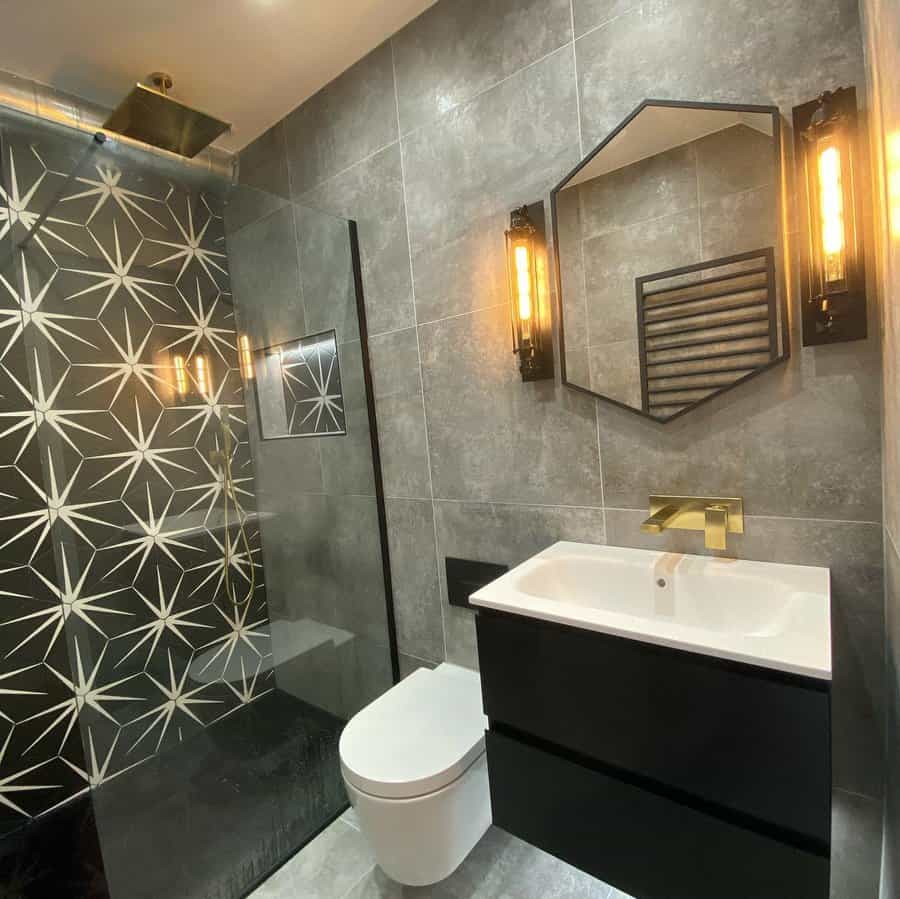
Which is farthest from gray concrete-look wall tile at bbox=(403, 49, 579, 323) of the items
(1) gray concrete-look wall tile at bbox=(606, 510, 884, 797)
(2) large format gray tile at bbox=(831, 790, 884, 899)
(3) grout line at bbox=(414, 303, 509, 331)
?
(2) large format gray tile at bbox=(831, 790, 884, 899)

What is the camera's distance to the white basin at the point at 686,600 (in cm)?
85

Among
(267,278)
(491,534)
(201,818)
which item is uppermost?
(267,278)

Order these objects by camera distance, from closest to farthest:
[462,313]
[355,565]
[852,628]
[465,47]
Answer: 1. [852,628]
2. [465,47]
3. [462,313]
4. [355,565]

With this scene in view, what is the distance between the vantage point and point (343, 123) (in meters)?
1.89

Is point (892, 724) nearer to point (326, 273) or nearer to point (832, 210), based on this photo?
point (832, 210)

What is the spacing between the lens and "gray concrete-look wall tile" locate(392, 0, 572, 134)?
140cm

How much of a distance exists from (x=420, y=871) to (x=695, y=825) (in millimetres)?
771

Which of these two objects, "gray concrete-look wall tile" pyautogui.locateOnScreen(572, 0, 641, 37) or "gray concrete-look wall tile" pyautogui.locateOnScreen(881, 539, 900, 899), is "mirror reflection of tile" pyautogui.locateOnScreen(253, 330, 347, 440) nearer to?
"gray concrete-look wall tile" pyautogui.locateOnScreen(572, 0, 641, 37)

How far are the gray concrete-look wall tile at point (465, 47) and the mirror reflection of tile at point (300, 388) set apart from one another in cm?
84

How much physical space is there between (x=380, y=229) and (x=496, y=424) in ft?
2.86

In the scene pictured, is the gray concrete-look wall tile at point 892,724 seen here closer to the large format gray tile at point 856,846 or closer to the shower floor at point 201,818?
the large format gray tile at point 856,846

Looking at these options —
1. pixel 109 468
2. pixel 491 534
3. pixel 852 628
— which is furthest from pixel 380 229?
pixel 852 628

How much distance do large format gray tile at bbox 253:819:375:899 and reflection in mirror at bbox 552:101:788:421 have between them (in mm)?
1635


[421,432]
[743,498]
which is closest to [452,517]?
[421,432]
